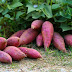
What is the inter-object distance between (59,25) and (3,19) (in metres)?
0.84

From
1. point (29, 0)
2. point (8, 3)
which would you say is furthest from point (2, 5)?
point (29, 0)

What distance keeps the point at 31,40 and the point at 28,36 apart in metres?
0.08

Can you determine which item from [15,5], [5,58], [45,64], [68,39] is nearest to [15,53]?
[5,58]

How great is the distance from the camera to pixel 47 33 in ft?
7.80

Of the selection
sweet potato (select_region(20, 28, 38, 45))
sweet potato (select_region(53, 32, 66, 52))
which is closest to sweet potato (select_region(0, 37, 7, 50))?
sweet potato (select_region(20, 28, 38, 45))

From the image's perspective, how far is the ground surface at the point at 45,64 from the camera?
1.77 m

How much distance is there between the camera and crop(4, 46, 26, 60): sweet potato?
6.18 ft

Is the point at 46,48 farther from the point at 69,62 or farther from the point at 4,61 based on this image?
the point at 4,61

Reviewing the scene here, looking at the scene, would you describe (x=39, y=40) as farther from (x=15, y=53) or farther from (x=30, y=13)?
(x=15, y=53)

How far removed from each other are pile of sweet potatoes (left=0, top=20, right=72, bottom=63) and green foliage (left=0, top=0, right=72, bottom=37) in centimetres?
15

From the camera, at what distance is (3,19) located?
2.80 m

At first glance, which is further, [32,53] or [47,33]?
[47,33]

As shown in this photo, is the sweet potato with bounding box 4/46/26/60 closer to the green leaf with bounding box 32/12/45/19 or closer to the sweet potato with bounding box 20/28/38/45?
the sweet potato with bounding box 20/28/38/45

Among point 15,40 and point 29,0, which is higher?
point 29,0
